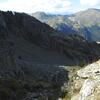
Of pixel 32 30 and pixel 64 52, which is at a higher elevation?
pixel 32 30

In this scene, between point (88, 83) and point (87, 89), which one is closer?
point (87, 89)

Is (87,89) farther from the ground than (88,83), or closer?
closer

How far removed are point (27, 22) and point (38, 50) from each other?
19.2 meters

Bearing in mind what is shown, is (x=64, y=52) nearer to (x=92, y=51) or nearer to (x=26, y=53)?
(x=92, y=51)

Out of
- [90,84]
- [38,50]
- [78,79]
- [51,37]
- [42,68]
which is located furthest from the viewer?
[51,37]

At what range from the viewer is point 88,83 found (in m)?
19.9

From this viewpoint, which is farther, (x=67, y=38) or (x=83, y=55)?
(x=67, y=38)

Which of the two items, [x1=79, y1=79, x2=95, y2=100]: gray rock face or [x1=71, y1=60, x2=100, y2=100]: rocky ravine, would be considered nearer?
[x1=71, y1=60, x2=100, y2=100]: rocky ravine

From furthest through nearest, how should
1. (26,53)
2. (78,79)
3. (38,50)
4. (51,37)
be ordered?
(51,37), (38,50), (26,53), (78,79)

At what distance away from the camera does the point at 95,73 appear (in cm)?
2056

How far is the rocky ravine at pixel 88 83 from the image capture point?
62.6 feet

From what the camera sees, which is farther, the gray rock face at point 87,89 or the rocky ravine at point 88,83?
the gray rock face at point 87,89

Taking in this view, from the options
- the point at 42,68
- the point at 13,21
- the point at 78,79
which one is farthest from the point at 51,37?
the point at 78,79

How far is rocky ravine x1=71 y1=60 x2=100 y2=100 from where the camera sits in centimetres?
1909
